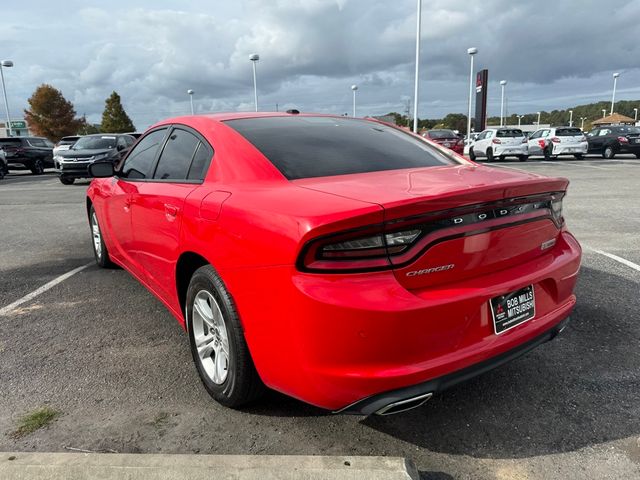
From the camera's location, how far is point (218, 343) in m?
2.62

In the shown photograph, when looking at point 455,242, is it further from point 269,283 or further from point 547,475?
point 547,475

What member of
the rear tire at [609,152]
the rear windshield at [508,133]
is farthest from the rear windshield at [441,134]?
the rear tire at [609,152]

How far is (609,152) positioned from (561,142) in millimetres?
2323

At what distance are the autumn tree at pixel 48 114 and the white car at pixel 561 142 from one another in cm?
4914

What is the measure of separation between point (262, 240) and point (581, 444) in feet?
5.72

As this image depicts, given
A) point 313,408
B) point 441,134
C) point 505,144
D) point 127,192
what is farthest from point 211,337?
point 505,144

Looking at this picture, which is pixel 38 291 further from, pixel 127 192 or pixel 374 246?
pixel 374 246

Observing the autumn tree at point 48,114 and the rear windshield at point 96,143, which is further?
the autumn tree at point 48,114

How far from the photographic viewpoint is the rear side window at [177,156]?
3099mm

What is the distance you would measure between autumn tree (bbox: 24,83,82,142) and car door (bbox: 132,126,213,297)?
57946mm

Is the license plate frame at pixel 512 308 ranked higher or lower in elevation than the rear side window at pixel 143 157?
lower

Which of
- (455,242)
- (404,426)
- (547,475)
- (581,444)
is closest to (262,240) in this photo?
(455,242)

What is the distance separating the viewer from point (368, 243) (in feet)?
6.32

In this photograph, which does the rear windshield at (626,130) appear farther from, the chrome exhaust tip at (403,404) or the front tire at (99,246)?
the chrome exhaust tip at (403,404)
